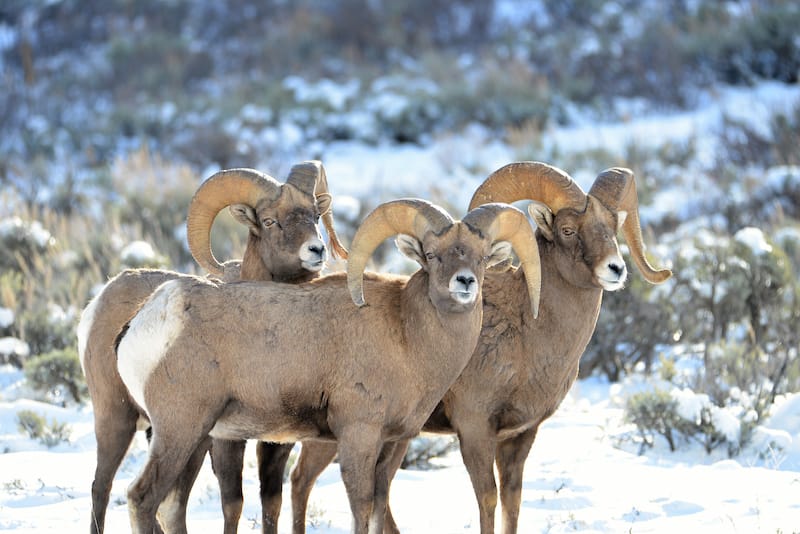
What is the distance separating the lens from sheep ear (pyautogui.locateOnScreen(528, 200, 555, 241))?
6957 millimetres

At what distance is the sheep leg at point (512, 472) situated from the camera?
6.91 m

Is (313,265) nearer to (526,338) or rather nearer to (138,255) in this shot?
(526,338)

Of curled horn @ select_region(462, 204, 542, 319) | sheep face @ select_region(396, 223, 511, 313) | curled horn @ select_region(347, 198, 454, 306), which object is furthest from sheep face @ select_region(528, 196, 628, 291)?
curled horn @ select_region(347, 198, 454, 306)

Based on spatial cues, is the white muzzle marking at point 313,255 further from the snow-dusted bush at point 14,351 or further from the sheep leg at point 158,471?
the snow-dusted bush at point 14,351

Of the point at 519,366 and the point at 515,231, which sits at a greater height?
the point at 515,231

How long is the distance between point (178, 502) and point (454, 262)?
6.41 ft

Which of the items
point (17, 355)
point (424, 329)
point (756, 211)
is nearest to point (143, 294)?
point (424, 329)

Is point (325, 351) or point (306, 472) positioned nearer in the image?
point (325, 351)

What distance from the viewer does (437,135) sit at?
2194 cm

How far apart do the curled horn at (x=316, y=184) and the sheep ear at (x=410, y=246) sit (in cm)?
102

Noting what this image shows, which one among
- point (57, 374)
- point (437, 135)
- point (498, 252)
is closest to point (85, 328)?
point (498, 252)

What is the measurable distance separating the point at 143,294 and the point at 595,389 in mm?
5625

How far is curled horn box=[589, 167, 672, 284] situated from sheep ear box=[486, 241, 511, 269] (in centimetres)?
79

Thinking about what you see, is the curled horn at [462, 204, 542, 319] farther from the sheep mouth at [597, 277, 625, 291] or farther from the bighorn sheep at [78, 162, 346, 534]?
the bighorn sheep at [78, 162, 346, 534]
